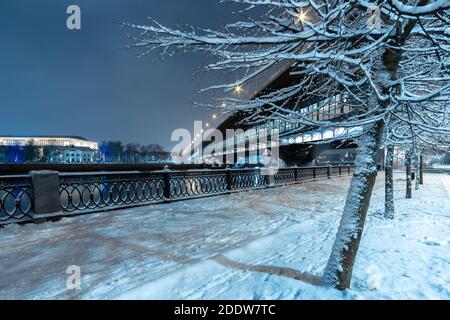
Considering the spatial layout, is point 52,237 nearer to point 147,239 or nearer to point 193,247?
point 147,239

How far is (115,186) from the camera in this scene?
32.7 ft

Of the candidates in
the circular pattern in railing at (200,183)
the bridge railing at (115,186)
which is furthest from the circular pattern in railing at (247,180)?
the circular pattern in railing at (200,183)

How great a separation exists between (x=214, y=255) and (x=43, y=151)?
120688 millimetres

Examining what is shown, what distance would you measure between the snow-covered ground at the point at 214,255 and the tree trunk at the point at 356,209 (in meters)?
0.27

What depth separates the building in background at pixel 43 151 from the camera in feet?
324

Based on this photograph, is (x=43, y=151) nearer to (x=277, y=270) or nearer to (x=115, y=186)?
(x=115, y=186)

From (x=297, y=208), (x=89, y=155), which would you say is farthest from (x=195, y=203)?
(x=89, y=155)

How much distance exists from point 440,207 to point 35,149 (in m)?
120

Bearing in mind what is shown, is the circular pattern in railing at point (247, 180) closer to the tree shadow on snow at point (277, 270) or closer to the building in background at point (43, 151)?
the tree shadow on snow at point (277, 270)

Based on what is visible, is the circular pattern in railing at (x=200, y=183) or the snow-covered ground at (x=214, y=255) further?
the circular pattern in railing at (x=200, y=183)

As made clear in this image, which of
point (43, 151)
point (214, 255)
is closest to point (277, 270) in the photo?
point (214, 255)

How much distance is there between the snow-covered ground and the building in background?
111 metres

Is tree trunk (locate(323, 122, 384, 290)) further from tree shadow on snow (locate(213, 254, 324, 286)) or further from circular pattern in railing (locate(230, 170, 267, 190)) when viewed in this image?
circular pattern in railing (locate(230, 170, 267, 190))
